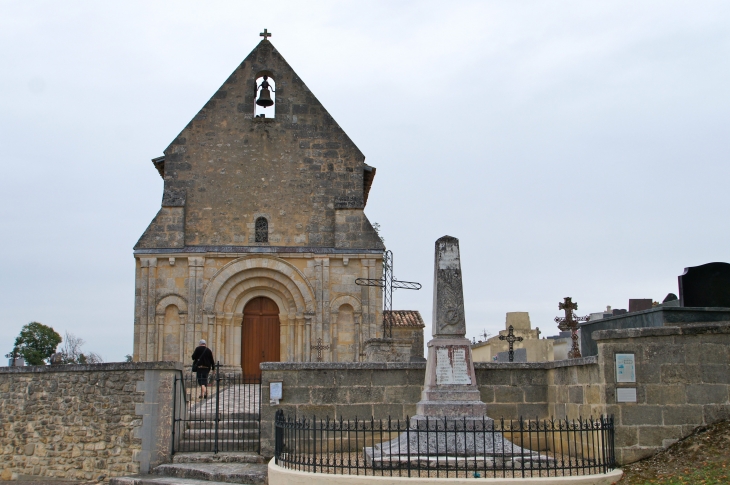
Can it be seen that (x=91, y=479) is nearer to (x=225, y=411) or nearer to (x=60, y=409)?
(x=60, y=409)

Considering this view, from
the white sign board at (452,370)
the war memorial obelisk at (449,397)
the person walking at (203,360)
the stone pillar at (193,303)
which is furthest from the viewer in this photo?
the stone pillar at (193,303)

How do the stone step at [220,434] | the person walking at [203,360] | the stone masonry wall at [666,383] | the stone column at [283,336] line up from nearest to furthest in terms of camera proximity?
the stone masonry wall at [666,383] < the stone step at [220,434] < the person walking at [203,360] < the stone column at [283,336]

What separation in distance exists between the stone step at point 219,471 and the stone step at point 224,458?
10 cm

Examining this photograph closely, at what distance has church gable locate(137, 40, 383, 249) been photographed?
21266 mm

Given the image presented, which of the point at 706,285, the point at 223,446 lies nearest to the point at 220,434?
the point at 223,446

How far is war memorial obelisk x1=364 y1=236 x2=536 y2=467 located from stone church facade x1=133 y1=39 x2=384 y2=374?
31.7 feet

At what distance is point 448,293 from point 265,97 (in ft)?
40.6

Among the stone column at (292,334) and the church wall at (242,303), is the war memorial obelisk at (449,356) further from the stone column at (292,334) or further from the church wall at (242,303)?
the stone column at (292,334)

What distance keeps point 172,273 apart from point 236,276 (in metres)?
1.70

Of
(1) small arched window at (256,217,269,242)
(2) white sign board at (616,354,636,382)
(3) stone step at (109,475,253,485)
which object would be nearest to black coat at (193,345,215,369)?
(3) stone step at (109,475,253,485)

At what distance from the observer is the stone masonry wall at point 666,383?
10438 mm

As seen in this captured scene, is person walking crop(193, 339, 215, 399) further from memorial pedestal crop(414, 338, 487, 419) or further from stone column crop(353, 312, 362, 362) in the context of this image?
memorial pedestal crop(414, 338, 487, 419)

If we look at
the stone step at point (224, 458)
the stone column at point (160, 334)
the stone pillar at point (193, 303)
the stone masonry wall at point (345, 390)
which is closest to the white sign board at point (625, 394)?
the stone masonry wall at point (345, 390)

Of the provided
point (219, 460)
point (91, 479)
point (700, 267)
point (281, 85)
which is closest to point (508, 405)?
point (700, 267)
